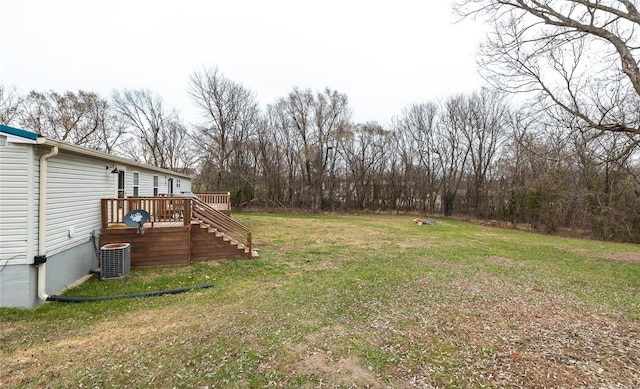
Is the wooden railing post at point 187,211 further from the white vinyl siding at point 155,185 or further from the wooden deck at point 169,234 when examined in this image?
the white vinyl siding at point 155,185

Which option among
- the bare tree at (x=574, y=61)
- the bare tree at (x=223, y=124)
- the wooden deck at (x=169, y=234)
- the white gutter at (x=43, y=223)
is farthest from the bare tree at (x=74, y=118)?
the bare tree at (x=574, y=61)

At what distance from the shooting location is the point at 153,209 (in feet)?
22.3

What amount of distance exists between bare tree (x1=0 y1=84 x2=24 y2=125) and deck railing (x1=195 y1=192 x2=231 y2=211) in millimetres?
13382

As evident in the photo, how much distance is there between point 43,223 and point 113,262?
5.58ft

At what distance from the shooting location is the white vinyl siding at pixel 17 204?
4195mm

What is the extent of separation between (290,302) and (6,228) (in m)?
4.75

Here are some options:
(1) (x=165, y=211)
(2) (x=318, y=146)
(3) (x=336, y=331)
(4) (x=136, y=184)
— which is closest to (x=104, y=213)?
(1) (x=165, y=211)

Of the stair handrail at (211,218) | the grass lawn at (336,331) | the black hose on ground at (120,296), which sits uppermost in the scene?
the stair handrail at (211,218)

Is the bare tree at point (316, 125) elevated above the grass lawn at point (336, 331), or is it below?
above

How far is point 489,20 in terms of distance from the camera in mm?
7375

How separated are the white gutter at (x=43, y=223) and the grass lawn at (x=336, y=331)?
0.41 m

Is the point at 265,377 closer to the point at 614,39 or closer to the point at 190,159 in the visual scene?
the point at 614,39

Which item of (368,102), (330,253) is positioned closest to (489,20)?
(330,253)

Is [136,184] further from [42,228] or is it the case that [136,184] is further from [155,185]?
[42,228]
